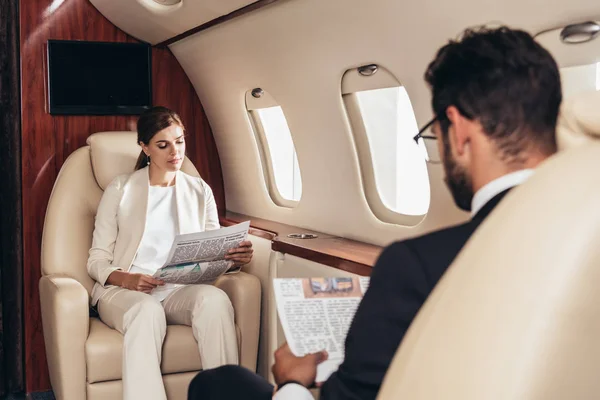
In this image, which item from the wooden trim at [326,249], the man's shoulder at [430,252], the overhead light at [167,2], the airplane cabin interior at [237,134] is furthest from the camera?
the overhead light at [167,2]

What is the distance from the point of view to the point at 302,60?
3582 millimetres

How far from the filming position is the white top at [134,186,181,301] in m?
3.81

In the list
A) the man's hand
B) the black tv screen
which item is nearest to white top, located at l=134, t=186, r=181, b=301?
the black tv screen

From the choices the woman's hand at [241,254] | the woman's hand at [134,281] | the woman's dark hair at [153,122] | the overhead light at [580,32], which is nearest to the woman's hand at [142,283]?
the woman's hand at [134,281]

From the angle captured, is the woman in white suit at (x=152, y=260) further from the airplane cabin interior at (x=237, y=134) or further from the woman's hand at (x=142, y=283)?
the airplane cabin interior at (x=237, y=134)

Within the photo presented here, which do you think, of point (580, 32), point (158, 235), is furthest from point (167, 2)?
point (580, 32)

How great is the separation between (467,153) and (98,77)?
3.48 m

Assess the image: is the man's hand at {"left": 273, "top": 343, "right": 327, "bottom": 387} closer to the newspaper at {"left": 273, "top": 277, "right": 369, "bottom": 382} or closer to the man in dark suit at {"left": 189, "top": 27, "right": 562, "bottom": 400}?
the newspaper at {"left": 273, "top": 277, "right": 369, "bottom": 382}

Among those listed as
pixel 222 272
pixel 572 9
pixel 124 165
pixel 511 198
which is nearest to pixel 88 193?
pixel 124 165

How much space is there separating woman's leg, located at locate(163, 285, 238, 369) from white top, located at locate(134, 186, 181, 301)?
0.25 meters

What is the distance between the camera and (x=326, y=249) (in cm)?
335

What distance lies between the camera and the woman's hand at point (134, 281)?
3.60 meters

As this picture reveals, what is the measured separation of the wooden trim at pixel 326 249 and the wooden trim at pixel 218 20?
107 centimetres

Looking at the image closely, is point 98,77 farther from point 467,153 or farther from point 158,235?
point 467,153
